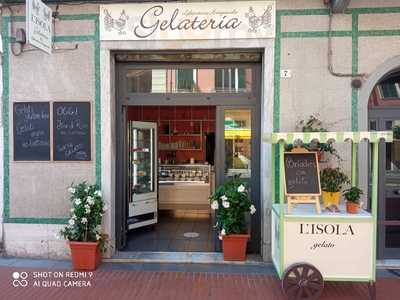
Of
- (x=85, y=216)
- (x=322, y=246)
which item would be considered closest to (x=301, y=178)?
(x=322, y=246)

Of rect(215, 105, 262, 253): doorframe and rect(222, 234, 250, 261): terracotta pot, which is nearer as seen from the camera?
rect(222, 234, 250, 261): terracotta pot

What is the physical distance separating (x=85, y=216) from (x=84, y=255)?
54 cm

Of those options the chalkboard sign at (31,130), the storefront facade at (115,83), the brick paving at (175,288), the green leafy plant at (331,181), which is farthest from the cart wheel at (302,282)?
the chalkboard sign at (31,130)

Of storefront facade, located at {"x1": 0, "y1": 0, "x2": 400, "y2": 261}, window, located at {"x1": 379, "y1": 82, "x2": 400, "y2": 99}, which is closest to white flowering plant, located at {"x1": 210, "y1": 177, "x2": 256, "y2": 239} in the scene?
storefront facade, located at {"x1": 0, "y1": 0, "x2": 400, "y2": 261}

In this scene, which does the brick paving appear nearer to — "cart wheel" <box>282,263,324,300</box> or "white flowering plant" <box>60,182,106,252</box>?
"cart wheel" <box>282,263,324,300</box>

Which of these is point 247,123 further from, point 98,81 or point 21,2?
point 21,2

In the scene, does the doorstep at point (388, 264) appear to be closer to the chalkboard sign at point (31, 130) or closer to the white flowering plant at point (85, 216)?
the white flowering plant at point (85, 216)

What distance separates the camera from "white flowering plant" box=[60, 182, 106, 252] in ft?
17.4

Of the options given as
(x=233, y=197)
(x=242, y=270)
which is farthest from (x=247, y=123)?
(x=242, y=270)

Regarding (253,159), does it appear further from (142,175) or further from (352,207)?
(142,175)

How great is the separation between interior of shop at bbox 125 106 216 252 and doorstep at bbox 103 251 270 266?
22cm

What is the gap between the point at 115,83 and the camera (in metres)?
6.02

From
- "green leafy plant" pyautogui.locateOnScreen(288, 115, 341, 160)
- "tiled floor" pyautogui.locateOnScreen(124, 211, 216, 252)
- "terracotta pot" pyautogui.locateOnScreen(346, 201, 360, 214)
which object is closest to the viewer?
"terracotta pot" pyautogui.locateOnScreen(346, 201, 360, 214)

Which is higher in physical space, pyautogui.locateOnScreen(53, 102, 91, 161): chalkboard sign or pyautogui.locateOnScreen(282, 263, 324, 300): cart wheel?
pyautogui.locateOnScreen(53, 102, 91, 161): chalkboard sign
